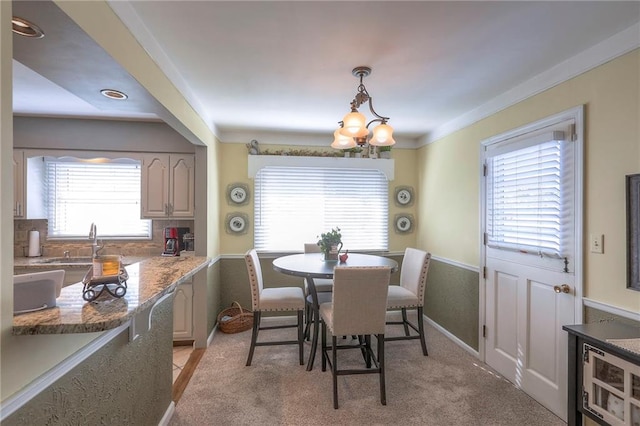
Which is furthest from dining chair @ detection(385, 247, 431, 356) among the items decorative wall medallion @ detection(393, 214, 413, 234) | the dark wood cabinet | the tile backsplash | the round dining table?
the tile backsplash

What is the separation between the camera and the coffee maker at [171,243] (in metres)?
3.40

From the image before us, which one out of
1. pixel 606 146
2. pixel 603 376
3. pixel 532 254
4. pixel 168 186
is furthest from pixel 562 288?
pixel 168 186

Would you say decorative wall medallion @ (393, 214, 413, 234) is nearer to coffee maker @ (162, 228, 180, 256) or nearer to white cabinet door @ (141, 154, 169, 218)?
coffee maker @ (162, 228, 180, 256)

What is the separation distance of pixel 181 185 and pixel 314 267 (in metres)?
1.84

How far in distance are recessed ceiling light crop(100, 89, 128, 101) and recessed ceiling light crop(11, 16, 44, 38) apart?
54 cm

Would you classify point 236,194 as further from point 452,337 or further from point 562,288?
point 562,288

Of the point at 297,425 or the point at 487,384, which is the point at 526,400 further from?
the point at 297,425

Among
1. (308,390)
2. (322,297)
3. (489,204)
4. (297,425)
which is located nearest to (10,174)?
(297,425)

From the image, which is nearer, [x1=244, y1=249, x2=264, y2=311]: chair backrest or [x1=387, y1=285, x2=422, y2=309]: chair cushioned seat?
[x1=244, y1=249, x2=264, y2=311]: chair backrest

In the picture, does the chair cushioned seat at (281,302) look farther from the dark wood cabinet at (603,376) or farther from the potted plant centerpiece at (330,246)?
the dark wood cabinet at (603,376)

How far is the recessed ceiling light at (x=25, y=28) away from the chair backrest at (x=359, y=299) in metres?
1.92

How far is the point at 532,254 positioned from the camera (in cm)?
236

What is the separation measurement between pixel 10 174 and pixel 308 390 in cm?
231

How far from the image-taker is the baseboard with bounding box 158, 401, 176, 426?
6.57ft
